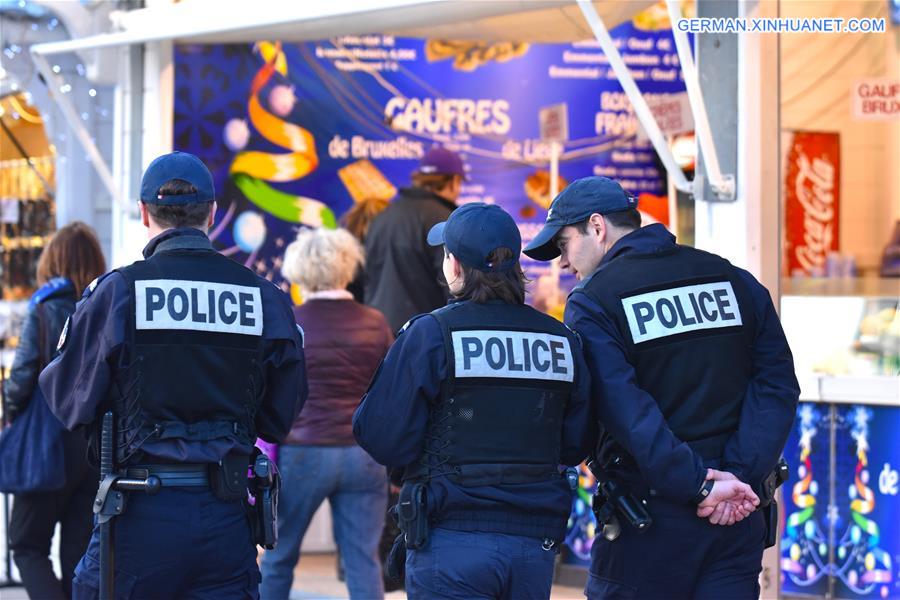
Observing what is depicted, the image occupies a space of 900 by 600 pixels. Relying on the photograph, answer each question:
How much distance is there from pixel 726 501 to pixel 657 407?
0.32 meters

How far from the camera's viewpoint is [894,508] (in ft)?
18.7

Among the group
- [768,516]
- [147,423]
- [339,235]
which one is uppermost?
[339,235]

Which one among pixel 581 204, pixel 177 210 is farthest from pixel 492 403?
pixel 177 210

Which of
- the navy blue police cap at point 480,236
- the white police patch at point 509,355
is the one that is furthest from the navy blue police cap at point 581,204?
the white police patch at point 509,355

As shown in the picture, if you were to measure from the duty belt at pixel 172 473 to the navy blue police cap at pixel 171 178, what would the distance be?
2.45ft

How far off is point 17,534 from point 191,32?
91.5 inches

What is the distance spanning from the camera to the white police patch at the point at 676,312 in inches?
146

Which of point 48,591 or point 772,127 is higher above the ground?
point 772,127

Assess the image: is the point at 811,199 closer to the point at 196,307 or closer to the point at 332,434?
the point at 332,434

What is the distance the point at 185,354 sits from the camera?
3639 mm

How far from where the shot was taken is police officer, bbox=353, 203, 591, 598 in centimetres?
341

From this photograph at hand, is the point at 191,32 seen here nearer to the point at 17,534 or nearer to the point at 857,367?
the point at 17,534

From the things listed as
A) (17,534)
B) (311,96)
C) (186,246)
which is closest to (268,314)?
(186,246)

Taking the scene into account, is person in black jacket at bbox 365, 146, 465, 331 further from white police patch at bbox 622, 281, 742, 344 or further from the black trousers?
white police patch at bbox 622, 281, 742, 344
